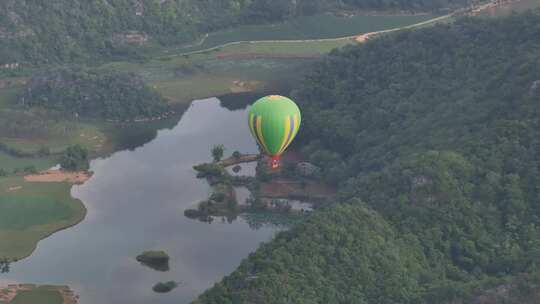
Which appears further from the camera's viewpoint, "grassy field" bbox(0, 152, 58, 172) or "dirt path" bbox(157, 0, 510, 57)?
"dirt path" bbox(157, 0, 510, 57)

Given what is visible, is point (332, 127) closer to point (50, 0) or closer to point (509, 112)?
point (509, 112)

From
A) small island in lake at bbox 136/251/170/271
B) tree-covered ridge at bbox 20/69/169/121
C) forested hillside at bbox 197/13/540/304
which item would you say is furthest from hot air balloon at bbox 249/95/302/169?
tree-covered ridge at bbox 20/69/169/121

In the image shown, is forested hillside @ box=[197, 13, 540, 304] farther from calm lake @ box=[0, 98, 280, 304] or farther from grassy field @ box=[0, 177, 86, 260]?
grassy field @ box=[0, 177, 86, 260]

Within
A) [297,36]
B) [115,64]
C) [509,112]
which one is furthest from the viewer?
[297,36]

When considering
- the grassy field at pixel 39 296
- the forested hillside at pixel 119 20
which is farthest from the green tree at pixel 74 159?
the forested hillside at pixel 119 20

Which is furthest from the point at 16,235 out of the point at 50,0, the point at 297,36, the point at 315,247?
the point at 297,36

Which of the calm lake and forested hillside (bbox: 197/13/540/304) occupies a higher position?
forested hillside (bbox: 197/13/540/304)

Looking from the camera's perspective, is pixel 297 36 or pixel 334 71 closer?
pixel 334 71
